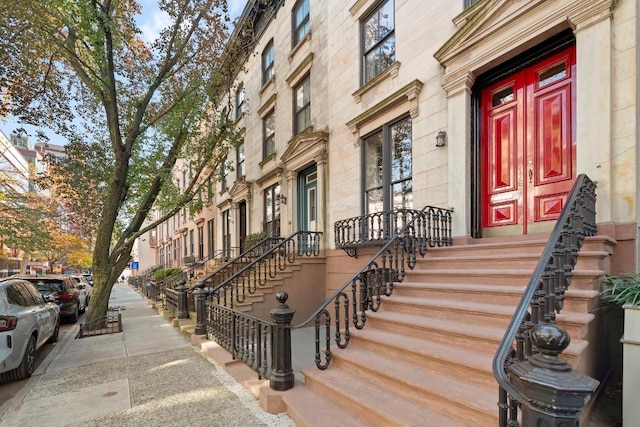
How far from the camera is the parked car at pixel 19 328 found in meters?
4.88

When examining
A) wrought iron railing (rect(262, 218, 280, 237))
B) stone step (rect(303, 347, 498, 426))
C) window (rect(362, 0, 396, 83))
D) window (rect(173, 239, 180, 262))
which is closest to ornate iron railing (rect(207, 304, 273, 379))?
stone step (rect(303, 347, 498, 426))

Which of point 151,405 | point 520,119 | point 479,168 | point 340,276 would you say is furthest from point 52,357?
point 520,119

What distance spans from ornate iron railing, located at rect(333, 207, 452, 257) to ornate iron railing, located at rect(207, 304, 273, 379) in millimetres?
2779

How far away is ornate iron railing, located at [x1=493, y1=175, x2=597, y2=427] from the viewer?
1.97m

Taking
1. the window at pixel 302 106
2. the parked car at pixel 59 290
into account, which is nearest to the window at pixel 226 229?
the parked car at pixel 59 290

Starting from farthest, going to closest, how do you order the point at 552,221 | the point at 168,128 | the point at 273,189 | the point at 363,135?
the point at 273,189 < the point at 168,128 < the point at 363,135 < the point at 552,221

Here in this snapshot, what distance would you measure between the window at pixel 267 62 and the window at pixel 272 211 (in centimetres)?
446

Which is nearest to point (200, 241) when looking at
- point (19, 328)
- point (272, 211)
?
point (272, 211)

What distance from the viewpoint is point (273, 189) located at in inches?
486

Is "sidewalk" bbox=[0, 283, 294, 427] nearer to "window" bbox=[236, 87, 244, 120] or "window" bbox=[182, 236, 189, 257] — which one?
"window" bbox=[236, 87, 244, 120]

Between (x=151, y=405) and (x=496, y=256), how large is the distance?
15.4 feet

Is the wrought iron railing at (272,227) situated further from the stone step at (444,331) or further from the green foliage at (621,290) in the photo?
the green foliage at (621,290)

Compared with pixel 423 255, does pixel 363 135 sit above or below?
above

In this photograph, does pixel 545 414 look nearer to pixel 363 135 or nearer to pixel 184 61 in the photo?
pixel 363 135
